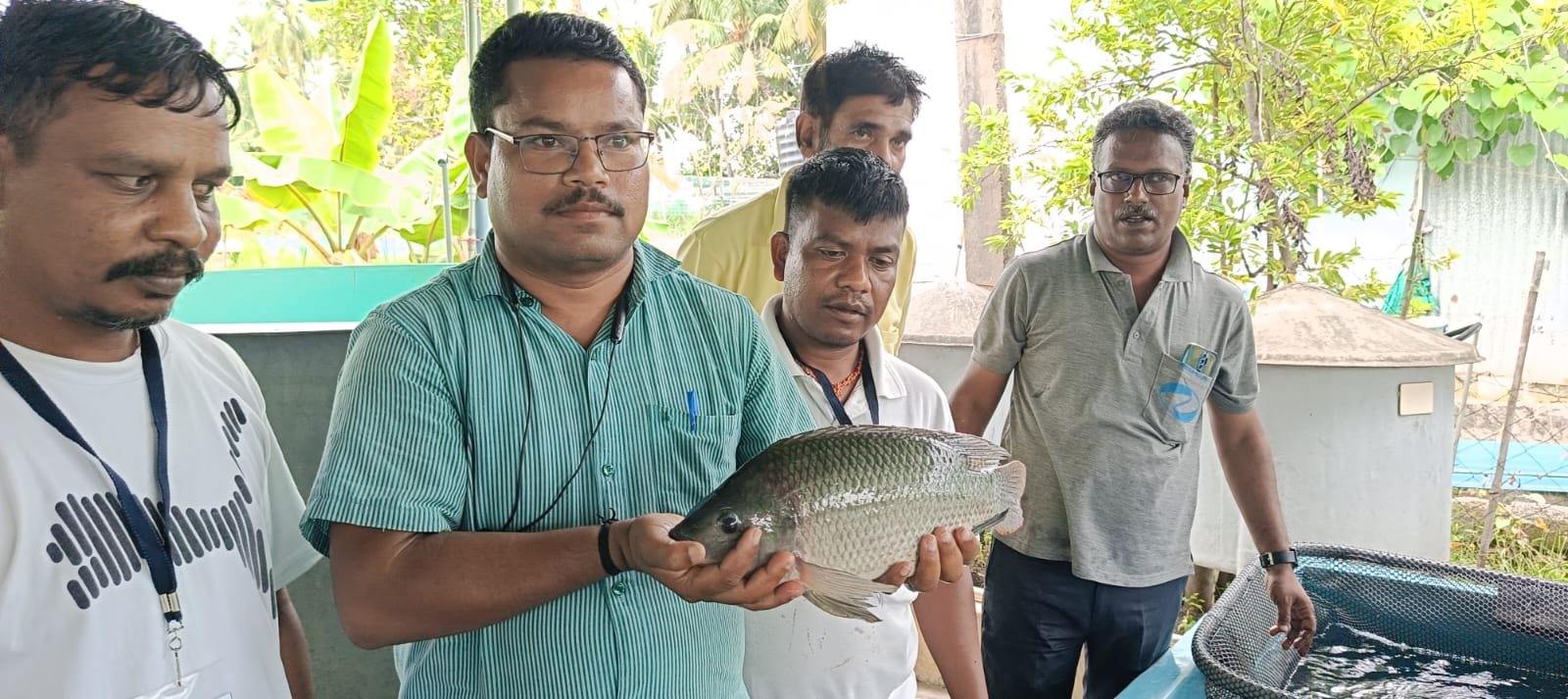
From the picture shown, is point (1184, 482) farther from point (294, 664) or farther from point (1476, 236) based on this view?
point (1476, 236)

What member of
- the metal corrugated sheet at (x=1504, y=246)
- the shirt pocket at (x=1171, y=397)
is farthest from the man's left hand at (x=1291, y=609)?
the metal corrugated sheet at (x=1504, y=246)

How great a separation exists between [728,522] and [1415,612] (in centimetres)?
300

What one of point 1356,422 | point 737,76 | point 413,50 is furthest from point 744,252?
point 737,76

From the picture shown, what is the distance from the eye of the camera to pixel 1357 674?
3.34 metres

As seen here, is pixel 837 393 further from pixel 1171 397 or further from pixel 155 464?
pixel 155 464

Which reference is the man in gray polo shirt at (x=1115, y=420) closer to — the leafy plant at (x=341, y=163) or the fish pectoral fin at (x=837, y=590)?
the fish pectoral fin at (x=837, y=590)

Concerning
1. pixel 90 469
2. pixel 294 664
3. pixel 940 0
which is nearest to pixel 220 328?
pixel 294 664

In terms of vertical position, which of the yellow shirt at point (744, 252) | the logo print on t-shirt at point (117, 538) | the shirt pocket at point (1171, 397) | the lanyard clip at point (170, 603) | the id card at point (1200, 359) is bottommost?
the shirt pocket at point (1171, 397)

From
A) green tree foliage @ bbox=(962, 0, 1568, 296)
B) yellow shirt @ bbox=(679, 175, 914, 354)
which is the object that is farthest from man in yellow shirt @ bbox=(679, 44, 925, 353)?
green tree foliage @ bbox=(962, 0, 1568, 296)

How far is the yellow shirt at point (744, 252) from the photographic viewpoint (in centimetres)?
347

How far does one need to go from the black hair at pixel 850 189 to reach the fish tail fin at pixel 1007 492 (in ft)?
2.57

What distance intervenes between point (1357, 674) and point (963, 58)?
15.0 feet

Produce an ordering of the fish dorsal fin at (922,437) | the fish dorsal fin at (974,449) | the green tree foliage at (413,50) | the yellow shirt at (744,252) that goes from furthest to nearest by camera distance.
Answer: the green tree foliage at (413,50)
the yellow shirt at (744,252)
the fish dorsal fin at (974,449)
the fish dorsal fin at (922,437)

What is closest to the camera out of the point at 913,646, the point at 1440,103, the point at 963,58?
the point at 913,646
